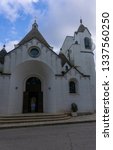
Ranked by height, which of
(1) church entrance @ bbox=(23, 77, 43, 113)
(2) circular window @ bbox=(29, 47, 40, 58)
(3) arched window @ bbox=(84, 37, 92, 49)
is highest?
(3) arched window @ bbox=(84, 37, 92, 49)

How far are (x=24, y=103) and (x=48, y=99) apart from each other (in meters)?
2.90

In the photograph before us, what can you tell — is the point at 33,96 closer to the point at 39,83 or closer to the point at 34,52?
the point at 39,83

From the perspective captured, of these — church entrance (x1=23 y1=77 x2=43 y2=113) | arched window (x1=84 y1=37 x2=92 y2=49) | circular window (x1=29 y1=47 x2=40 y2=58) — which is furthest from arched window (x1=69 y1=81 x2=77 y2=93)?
arched window (x1=84 y1=37 x2=92 y2=49)

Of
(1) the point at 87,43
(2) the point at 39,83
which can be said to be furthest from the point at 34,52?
(1) the point at 87,43

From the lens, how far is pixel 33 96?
2044cm

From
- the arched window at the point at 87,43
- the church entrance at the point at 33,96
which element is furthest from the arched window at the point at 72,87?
the arched window at the point at 87,43

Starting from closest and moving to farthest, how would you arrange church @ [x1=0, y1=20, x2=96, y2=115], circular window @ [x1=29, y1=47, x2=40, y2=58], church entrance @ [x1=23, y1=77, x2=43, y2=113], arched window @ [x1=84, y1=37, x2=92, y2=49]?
church @ [x1=0, y1=20, x2=96, y2=115], church entrance @ [x1=23, y1=77, x2=43, y2=113], circular window @ [x1=29, y1=47, x2=40, y2=58], arched window @ [x1=84, y1=37, x2=92, y2=49]

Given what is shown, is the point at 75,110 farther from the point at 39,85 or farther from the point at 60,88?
the point at 39,85

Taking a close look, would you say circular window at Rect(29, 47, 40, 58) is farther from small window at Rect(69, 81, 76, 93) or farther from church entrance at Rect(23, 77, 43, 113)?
small window at Rect(69, 81, 76, 93)

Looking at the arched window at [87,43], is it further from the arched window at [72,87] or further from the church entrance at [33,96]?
the church entrance at [33,96]

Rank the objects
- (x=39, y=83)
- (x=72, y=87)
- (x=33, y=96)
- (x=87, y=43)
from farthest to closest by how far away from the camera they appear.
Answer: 1. (x=87, y=43)
2. (x=39, y=83)
3. (x=33, y=96)
4. (x=72, y=87)

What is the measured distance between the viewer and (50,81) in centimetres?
2003

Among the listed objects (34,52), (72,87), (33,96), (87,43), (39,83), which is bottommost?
(33,96)

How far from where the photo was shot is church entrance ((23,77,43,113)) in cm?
1964
